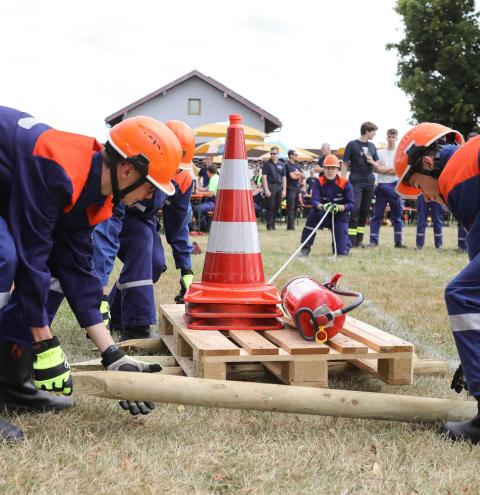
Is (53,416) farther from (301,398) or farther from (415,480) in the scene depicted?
(415,480)

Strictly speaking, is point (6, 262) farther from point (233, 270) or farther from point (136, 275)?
point (136, 275)

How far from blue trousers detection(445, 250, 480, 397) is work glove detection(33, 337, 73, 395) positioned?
5.75 ft

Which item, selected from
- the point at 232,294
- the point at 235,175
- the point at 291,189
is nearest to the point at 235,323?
the point at 232,294

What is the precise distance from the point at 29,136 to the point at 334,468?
1.90m

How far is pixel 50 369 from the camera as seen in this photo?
306 cm

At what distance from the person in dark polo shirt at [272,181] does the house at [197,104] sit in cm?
2447

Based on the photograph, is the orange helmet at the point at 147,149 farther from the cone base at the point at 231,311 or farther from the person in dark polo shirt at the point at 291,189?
the person in dark polo shirt at the point at 291,189

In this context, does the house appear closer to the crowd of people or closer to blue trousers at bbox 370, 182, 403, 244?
the crowd of people

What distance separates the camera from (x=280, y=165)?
18.8 metres

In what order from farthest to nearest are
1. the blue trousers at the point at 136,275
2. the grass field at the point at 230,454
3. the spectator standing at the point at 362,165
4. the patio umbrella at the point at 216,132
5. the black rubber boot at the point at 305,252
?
1. the patio umbrella at the point at 216,132
2. the spectator standing at the point at 362,165
3. the black rubber boot at the point at 305,252
4. the blue trousers at the point at 136,275
5. the grass field at the point at 230,454

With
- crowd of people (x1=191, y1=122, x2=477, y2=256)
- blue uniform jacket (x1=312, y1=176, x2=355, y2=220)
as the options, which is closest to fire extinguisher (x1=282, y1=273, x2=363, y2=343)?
crowd of people (x1=191, y1=122, x2=477, y2=256)

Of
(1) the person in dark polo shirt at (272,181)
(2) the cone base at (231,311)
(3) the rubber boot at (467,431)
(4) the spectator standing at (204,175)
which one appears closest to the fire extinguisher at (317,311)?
(2) the cone base at (231,311)

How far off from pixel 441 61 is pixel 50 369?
36919 mm

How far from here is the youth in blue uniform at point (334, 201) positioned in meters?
11.6
